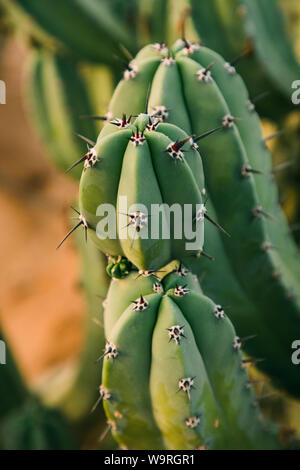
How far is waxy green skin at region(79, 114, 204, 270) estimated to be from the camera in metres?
1.44

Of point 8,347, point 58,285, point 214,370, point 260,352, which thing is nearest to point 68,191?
point 58,285

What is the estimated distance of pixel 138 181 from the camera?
A: 56.4 inches

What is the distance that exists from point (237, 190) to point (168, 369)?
2.07ft

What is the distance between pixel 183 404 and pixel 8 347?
5.55 ft

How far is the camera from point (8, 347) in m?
3.07

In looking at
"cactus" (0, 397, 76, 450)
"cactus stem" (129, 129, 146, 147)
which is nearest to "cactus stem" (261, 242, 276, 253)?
"cactus stem" (129, 129, 146, 147)

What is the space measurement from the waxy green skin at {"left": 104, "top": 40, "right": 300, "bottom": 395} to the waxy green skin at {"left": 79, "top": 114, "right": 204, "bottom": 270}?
9.9 inches

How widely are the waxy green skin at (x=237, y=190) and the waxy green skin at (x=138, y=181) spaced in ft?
0.83

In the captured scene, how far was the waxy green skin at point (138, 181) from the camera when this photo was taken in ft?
4.74

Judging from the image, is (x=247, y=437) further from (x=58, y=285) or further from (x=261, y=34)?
(x=58, y=285)

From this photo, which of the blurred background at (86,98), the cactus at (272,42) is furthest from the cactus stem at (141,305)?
the cactus at (272,42)

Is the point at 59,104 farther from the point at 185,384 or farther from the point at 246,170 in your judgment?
the point at 185,384

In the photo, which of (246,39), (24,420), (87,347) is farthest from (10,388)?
(246,39)

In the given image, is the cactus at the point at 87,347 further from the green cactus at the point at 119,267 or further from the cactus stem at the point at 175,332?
the cactus stem at the point at 175,332
